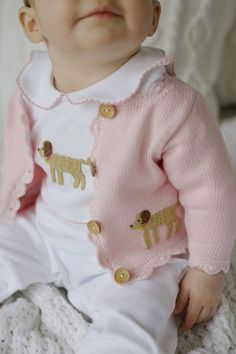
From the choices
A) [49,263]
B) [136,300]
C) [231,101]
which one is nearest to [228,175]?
[136,300]

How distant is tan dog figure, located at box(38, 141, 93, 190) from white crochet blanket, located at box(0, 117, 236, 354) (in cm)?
18

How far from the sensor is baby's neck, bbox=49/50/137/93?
830 mm

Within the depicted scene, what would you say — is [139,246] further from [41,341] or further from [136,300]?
[41,341]

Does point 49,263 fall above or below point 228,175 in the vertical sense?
below

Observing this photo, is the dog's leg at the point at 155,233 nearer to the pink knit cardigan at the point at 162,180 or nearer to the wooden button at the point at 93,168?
the pink knit cardigan at the point at 162,180

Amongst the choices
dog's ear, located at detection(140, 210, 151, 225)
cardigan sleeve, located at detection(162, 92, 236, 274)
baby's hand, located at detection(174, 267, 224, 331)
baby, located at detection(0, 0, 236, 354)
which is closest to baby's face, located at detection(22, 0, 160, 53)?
baby, located at detection(0, 0, 236, 354)

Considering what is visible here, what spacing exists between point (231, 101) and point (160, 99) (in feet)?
2.28

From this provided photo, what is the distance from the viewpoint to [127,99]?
82cm

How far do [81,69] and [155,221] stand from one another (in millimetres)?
233

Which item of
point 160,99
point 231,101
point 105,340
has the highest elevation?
point 160,99

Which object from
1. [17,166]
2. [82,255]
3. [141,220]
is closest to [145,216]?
[141,220]

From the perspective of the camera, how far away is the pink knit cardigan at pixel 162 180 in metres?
0.82

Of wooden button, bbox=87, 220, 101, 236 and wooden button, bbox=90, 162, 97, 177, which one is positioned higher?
wooden button, bbox=90, 162, 97, 177

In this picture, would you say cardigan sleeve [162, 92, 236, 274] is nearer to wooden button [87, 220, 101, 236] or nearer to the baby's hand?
the baby's hand
